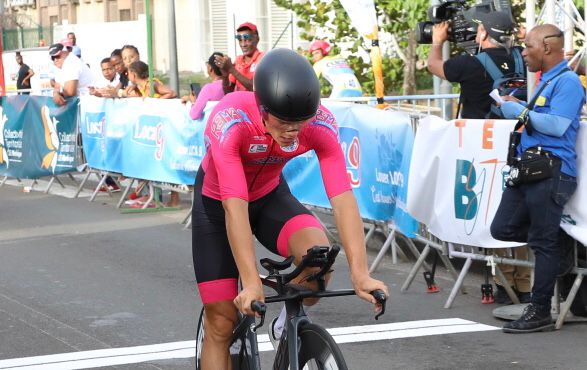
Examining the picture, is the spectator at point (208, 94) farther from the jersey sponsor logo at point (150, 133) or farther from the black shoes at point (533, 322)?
the black shoes at point (533, 322)

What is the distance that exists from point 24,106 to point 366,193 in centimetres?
908

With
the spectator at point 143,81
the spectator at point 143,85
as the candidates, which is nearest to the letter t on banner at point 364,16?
the spectator at point 143,85

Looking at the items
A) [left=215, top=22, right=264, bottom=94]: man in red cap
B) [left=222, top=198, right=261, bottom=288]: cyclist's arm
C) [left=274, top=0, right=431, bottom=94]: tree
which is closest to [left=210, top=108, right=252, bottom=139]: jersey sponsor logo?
[left=222, top=198, right=261, bottom=288]: cyclist's arm

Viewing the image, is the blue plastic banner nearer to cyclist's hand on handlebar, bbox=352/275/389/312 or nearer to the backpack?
the backpack

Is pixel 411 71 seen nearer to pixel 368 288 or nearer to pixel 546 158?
pixel 546 158

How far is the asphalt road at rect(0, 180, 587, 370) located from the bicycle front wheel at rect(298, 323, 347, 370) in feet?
8.37

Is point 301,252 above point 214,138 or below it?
below

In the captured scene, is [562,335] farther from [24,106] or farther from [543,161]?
[24,106]

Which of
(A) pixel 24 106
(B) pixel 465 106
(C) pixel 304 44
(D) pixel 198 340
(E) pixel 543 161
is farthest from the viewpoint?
(C) pixel 304 44

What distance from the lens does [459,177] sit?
29.0 ft

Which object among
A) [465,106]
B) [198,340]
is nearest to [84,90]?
[465,106]

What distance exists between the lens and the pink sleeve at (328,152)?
4926mm

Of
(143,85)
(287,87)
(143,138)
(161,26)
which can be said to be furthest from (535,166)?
(161,26)

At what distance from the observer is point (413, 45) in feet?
65.4
